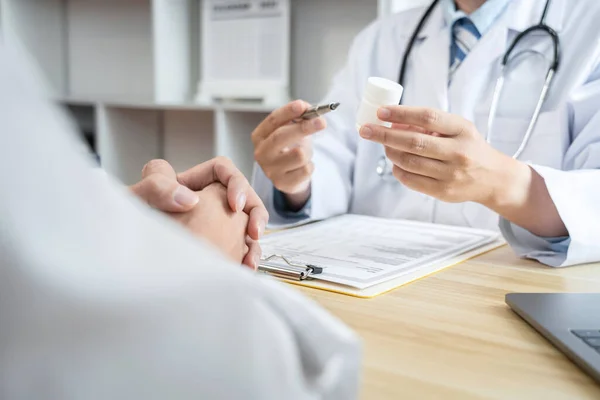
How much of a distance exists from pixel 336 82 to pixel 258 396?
1298mm

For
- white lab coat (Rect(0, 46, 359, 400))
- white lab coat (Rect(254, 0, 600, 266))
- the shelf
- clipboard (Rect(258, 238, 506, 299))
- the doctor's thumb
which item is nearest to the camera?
Answer: white lab coat (Rect(0, 46, 359, 400))

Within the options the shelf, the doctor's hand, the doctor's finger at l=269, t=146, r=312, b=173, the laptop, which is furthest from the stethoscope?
the shelf

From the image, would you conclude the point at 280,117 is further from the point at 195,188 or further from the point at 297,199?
the point at 195,188

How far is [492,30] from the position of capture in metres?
1.18

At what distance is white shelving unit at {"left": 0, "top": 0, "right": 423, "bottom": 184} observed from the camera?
2109 millimetres

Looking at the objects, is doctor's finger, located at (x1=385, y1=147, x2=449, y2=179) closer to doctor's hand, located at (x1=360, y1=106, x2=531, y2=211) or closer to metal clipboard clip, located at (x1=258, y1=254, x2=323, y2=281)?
doctor's hand, located at (x1=360, y1=106, x2=531, y2=211)

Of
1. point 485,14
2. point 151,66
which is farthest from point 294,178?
point 151,66

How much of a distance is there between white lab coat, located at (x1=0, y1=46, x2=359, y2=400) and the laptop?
27 cm

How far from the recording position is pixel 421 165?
2.63ft

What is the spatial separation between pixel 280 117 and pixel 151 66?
178 centimetres

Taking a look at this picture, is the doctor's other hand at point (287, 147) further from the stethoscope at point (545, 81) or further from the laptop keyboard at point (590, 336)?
the laptop keyboard at point (590, 336)

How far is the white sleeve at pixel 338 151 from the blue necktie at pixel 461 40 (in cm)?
22

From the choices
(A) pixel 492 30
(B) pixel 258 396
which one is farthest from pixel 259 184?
(B) pixel 258 396

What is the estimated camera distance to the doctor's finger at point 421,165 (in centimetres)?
80
